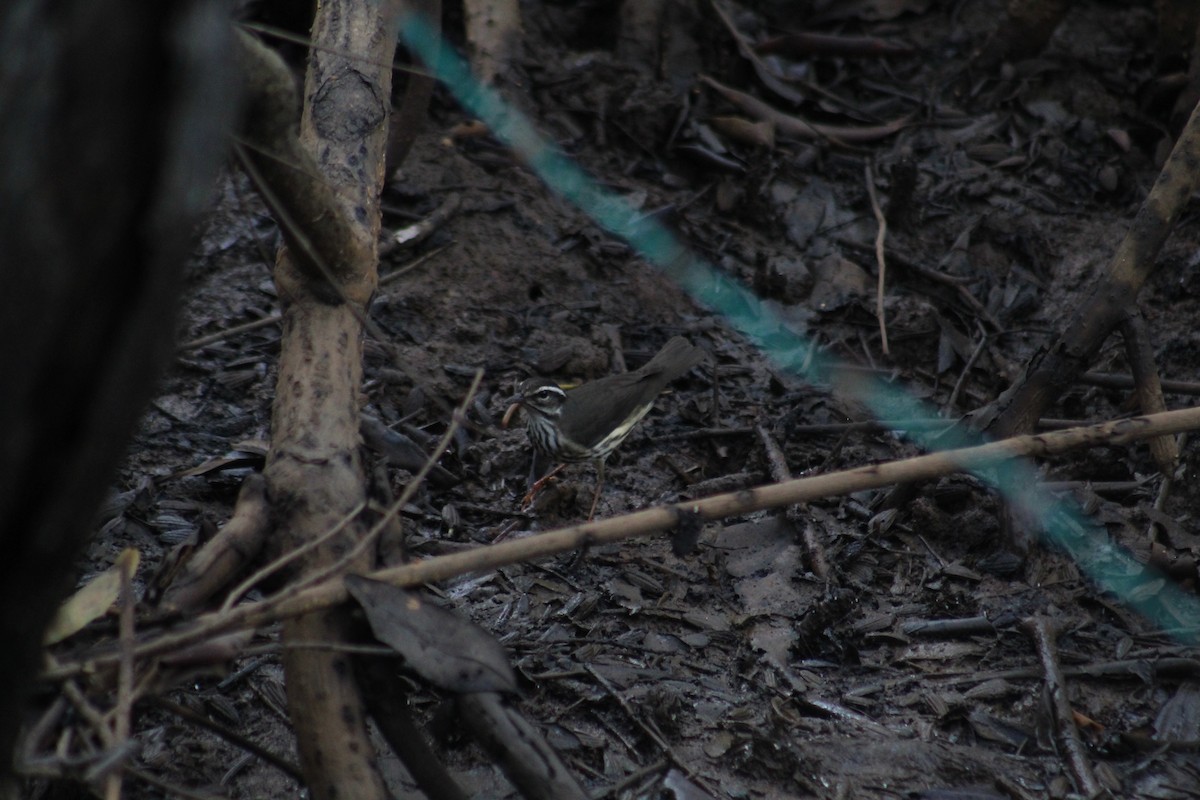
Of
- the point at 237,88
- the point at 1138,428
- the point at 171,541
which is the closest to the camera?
the point at 237,88

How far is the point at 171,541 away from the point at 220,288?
6.62 ft

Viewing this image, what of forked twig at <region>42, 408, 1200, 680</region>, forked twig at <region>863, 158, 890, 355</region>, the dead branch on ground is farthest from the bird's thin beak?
forked twig at <region>42, 408, 1200, 680</region>

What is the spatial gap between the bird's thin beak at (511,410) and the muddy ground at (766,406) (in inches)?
4.7

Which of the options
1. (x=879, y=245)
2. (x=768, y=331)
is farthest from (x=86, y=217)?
(x=879, y=245)

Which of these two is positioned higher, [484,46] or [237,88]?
[237,88]

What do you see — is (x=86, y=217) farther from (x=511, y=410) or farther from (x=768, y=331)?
(x=768, y=331)

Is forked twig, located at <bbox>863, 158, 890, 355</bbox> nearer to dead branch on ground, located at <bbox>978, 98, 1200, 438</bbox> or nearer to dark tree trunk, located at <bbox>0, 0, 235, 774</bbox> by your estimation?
dead branch on ground, located at <bbox>978, 98, 1200, 438</bbox>

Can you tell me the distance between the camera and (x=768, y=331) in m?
6.99

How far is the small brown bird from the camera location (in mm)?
5512

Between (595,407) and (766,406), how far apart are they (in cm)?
121

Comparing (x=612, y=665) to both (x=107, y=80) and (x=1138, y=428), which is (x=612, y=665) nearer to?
(x=1138, y=428)

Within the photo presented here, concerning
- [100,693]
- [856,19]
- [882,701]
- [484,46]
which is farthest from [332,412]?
[856,19]

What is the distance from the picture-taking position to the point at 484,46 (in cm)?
762

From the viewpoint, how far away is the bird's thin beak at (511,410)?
19.6 ft
